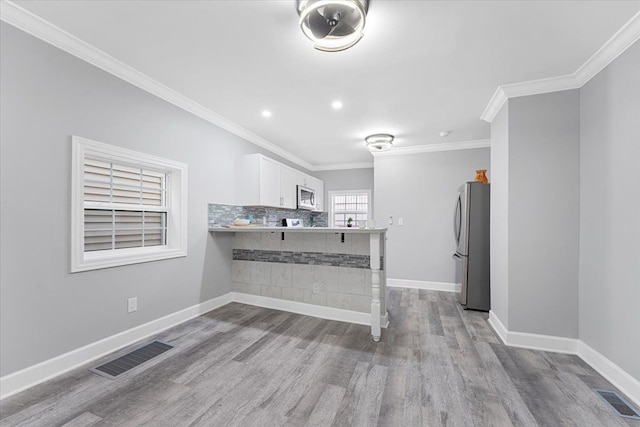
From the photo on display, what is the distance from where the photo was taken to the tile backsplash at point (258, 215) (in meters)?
3.60

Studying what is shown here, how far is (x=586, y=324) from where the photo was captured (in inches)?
91.8

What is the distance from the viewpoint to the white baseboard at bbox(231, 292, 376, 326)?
10.1 feet

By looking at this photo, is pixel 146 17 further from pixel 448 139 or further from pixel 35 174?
pixel 448 139

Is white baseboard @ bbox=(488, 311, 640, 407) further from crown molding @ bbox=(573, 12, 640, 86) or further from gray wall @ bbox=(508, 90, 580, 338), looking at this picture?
crown molding @ bbox=(573, 12, 640, 86)

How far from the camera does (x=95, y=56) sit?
7.20ft

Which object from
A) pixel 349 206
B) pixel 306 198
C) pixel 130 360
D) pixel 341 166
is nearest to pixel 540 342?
pixel 130 360

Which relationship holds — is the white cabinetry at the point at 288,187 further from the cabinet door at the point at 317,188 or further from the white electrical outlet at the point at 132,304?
the white electrical outlet at the point at 132,304

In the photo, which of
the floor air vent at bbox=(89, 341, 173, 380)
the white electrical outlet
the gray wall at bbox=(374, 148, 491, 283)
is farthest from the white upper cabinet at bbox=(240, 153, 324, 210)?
the floor air vent at bbox=(89, 341, 173, 380)

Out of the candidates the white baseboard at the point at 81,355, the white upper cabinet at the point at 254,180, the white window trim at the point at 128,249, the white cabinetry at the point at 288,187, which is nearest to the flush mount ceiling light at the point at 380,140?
the white cabinetry at the point at 288,187

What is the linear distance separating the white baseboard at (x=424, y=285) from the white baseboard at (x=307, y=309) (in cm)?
187

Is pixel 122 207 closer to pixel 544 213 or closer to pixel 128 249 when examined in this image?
pixel 128 249

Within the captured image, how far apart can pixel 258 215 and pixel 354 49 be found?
3.08 metres

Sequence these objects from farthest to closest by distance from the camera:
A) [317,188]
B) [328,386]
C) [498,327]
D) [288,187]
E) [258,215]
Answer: [317,188], [288,187], [258,215], [498,327], [328,386]

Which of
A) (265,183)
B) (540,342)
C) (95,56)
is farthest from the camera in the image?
(265,183)
